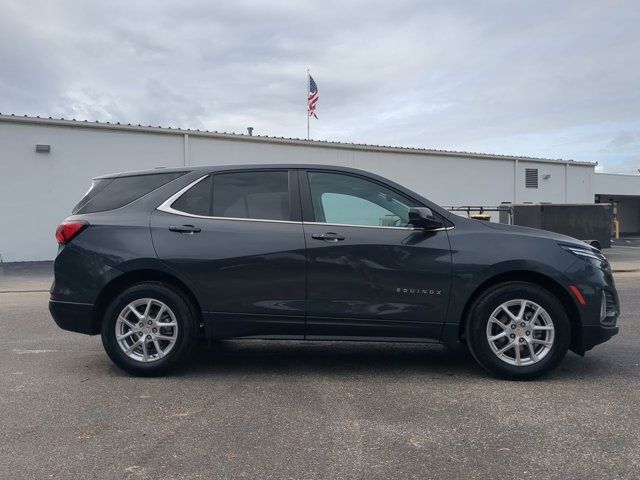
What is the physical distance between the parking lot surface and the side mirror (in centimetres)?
133

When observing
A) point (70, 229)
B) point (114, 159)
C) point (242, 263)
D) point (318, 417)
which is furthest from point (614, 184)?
point (70, 229)

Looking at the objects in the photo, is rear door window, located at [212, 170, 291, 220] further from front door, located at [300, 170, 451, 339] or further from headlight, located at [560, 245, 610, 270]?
headlight, located at [560, 245, 610, 270]

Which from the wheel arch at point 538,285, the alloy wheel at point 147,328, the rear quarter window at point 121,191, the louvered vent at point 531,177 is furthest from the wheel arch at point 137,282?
the louvered vent at point 531,177

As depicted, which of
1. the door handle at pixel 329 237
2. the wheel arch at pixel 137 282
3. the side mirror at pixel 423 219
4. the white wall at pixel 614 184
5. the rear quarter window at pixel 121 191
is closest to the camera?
the side mirror at pixel 423 219

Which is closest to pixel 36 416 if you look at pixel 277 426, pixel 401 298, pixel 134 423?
pixel 134 423

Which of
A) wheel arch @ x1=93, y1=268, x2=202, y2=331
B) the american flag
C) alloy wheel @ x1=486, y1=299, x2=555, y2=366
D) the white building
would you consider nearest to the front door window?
alloy wheel @ x1=486, y1=299, x2=555, y2=366

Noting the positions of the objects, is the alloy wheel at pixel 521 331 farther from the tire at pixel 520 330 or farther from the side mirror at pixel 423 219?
the side mirror at pixel 423 219

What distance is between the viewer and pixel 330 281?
460 cm

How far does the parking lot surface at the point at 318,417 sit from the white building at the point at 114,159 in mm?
11433

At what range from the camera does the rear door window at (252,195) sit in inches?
189

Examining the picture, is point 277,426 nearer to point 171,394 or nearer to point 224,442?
point 224,442

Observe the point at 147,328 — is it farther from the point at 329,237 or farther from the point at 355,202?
the point at 355,202

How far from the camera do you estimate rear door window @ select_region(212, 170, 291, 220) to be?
4809 mm

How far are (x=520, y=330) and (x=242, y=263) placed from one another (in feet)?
7.90
